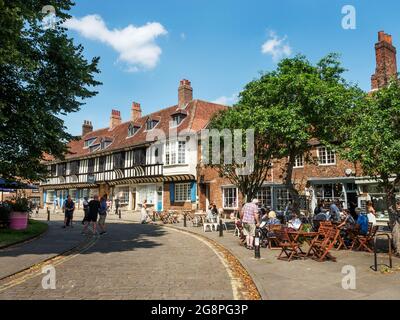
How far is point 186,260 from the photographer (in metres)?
10.3

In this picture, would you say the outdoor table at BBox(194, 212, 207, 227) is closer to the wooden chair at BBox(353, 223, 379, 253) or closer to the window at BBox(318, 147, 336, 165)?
the window at BBox(318, 147, 336, 165)

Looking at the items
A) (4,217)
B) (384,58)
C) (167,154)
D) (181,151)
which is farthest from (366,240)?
(167,154)

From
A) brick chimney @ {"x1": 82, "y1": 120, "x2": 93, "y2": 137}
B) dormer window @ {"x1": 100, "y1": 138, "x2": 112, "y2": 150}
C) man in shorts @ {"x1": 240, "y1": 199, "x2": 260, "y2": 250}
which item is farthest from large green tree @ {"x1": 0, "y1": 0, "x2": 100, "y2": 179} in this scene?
brick chimney @ {"x1": 82, "y1": 120, "x2": 93, "y2": 137}

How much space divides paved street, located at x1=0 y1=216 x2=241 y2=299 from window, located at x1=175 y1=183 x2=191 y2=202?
705 inches

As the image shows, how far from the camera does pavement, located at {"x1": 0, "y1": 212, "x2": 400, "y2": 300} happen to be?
6.48m

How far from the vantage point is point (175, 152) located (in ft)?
102

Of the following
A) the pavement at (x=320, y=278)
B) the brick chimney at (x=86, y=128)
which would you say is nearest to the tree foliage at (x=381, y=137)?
the pavement at (x=320, y=278)

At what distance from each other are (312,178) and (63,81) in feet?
51.8

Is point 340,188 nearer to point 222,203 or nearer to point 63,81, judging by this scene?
point 222,203

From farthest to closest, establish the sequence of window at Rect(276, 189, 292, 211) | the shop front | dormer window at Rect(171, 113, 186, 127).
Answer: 1. dormer window at Rect(171, 113, 186, 127)
2. window at Rect(276, 189, 292, 211)
3. the shop front

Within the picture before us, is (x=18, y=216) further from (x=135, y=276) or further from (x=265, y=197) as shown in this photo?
(x=265, y=197)

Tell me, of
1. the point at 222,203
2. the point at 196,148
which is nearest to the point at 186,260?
the point at 222,203
